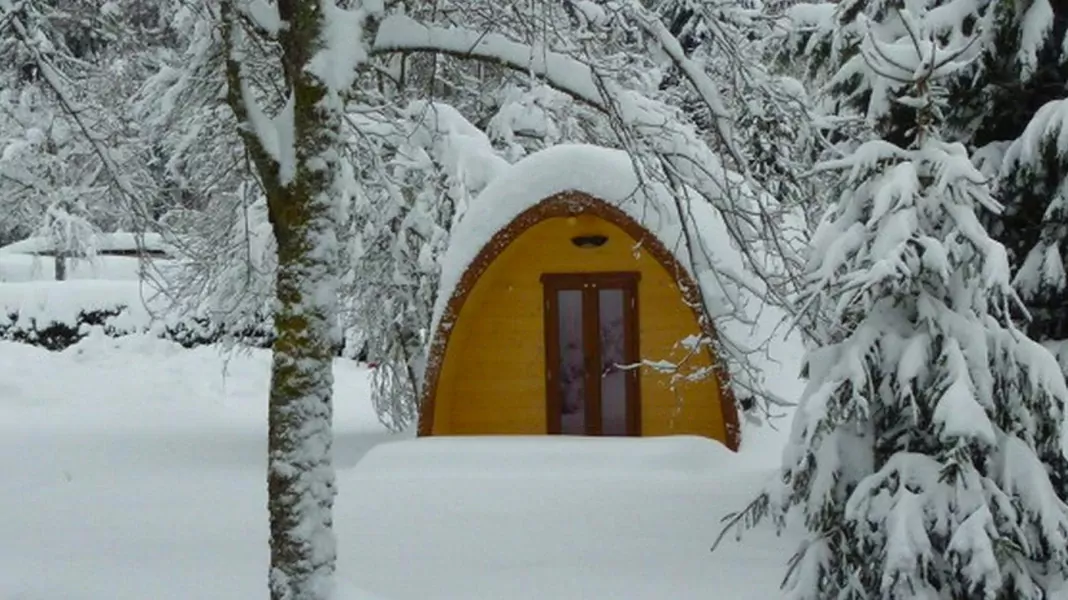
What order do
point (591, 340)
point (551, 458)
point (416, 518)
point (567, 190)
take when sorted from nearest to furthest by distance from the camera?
point (416, 518) → point (551, 458) → point (567, 190) → point (591, 340)

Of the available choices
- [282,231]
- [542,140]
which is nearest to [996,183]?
[282,231]

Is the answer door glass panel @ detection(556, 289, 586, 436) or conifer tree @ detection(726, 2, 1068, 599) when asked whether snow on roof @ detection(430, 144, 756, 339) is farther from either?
conifer tree @ detection(726, 2, 1068, 599)

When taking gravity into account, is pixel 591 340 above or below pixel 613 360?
above

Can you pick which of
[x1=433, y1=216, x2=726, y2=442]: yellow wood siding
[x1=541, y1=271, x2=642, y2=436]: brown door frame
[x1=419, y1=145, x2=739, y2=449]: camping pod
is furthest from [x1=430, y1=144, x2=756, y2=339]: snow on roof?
[x1=541, y1=271, x2=642, y2=436]: brown door frame

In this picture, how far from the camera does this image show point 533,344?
14.5m

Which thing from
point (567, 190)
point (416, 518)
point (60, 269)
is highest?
point (60, 269)

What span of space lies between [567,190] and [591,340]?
212 cm

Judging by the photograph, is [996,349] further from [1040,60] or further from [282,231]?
[282,231]

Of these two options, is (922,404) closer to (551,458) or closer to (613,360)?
(551,458)

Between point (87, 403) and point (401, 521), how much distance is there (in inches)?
469

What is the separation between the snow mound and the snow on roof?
56.8 inches

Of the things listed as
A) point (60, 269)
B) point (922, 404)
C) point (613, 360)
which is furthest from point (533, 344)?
point (60, 269)

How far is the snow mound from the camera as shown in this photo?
1166 centimetres

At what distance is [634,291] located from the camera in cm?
1436
